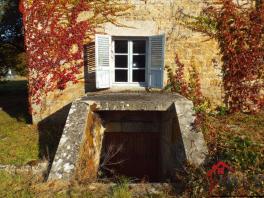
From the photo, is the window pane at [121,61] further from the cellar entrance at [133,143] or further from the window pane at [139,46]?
the cellar entrance at [133,143]

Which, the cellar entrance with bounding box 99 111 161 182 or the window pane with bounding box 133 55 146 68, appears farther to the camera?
the window pane with bounding box 133 55 146 68

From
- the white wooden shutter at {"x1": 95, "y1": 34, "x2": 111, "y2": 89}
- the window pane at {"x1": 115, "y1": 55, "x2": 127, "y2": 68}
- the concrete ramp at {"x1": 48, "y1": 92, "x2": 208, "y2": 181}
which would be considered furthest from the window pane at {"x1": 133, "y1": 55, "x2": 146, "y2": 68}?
the concrete ramp at {"x1": 48, "y1": 92, "x2": 208, "y2": 181}

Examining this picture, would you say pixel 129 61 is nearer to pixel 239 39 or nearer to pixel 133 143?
pixel 133 143

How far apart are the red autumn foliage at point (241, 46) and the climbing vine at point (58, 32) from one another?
286 centimetres

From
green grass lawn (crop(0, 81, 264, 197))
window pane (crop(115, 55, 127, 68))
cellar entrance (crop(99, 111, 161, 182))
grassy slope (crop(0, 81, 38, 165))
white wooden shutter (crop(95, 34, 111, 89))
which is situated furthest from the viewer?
window pane (crop(115, 55, 127, 68))

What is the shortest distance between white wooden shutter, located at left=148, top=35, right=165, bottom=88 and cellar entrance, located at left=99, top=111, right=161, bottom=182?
952 millimetres

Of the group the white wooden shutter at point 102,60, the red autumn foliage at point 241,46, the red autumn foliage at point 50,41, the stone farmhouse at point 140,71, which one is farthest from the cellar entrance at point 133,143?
the red autumn foliage at point 241,46

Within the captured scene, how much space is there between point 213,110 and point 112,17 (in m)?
3.91

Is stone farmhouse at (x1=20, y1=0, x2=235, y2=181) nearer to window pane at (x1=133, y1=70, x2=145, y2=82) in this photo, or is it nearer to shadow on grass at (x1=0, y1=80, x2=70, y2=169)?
window pane at (x1=133, y1=70, x2=145, y2=82)

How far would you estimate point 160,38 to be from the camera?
8.20 metres

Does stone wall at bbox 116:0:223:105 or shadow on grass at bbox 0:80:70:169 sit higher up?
stone wall at bbox 116:0:223:105

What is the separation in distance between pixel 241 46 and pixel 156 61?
2404mm

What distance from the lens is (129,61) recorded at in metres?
8.72

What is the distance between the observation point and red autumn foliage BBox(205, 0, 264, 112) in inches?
327
